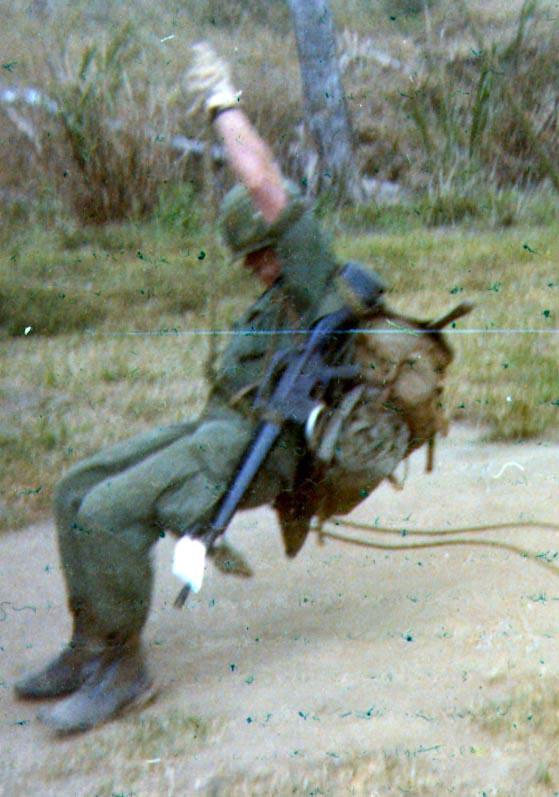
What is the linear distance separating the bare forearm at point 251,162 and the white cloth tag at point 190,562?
530mm

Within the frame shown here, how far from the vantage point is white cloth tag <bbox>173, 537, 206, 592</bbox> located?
1485 mm

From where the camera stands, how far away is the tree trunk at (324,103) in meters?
1.74

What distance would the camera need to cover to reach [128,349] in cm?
177

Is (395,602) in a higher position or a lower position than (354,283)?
lower

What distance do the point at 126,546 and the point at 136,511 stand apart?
55 mm

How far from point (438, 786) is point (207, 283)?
0.89 meters

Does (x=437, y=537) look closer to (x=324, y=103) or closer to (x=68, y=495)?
(x=68, y=495)

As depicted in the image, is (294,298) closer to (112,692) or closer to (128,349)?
(128,349)

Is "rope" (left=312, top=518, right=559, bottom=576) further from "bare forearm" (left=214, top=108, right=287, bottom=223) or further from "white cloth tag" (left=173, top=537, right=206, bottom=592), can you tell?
"bare forearm" (left=214, top=108, right=287, bottom=223)

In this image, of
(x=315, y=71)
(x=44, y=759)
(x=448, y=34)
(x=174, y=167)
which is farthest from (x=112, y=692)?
(x=448, y=34)

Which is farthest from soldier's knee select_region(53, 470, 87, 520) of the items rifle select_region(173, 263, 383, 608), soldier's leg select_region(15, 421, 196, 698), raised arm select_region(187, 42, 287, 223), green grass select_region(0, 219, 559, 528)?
raised arm select_region(187, 42, 287, 223)

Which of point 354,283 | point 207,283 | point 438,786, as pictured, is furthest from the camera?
point 207,283

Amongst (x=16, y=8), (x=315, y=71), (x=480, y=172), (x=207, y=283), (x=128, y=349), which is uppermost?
(x=16, y=8)

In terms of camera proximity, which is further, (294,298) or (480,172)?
(480,172)
